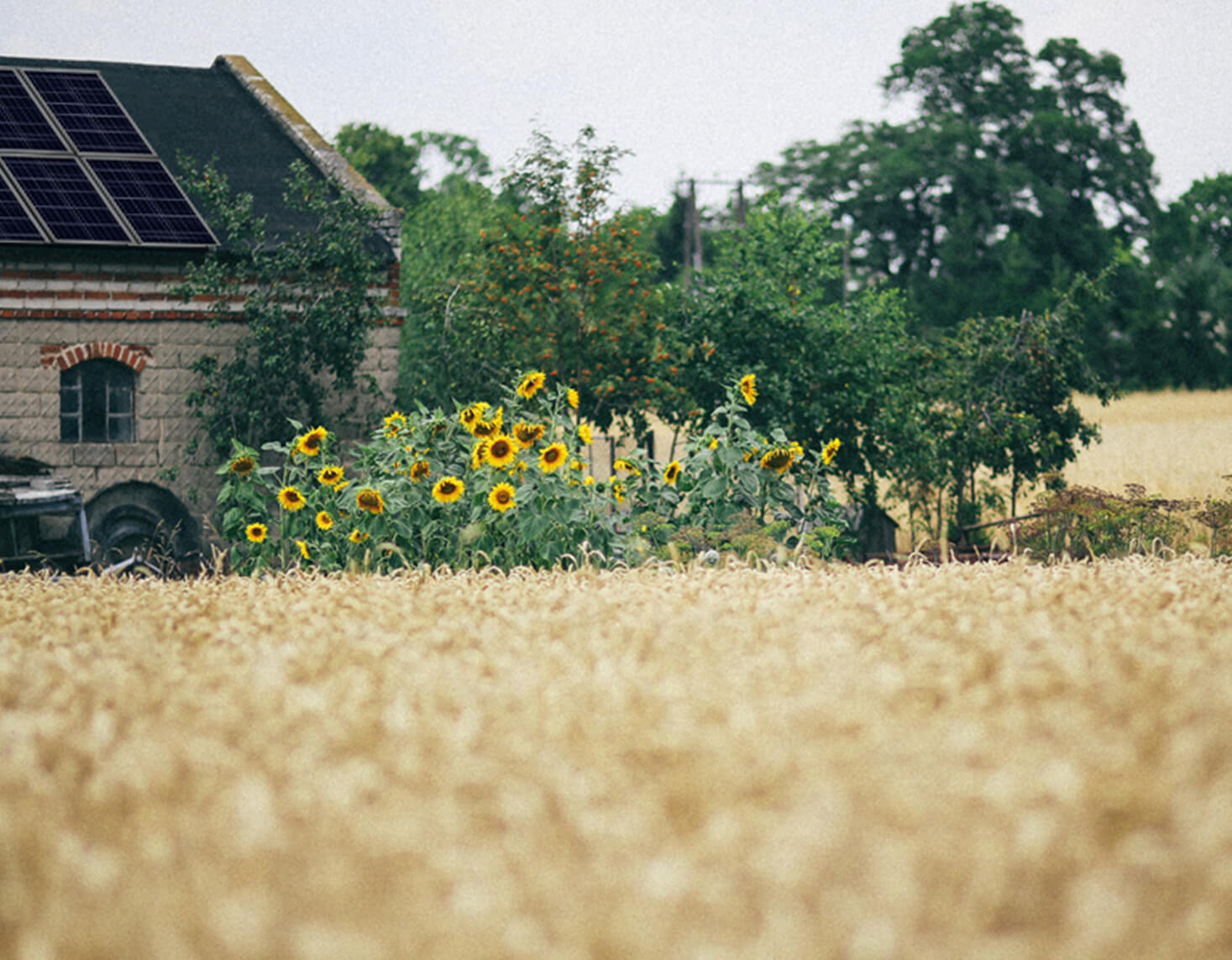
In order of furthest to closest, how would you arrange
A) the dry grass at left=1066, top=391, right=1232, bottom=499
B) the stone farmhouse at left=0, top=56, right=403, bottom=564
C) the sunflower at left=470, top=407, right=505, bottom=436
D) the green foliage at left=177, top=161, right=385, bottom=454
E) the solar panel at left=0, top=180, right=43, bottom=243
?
the dry grass at left=1066, top=391, right=1232, bottom=499
the green foliage at left=177, top=161, right=385, bottom=454
the stone farmhouse at left=0, top=56, right=403, bottom=564
the solar panel at left=0, top=180, right=43, bottom=243
the sunflower at left=470, top=407, right=505, bottom=436

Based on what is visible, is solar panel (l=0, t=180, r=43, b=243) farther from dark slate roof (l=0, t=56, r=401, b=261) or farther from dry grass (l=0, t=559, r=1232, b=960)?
dry grass (l=0, t=559, r=1232, b=960)

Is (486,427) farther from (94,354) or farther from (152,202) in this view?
(152,202)

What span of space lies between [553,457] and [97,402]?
780 cm

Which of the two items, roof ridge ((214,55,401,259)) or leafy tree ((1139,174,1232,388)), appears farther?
leafy tree ((1139,174,1232,388))

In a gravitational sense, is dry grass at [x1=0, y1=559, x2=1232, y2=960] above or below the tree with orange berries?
below

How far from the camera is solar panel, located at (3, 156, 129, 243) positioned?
11844mm

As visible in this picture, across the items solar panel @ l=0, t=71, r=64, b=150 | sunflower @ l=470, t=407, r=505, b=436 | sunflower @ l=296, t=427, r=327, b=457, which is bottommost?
sunflower @ l=296, t=427, r=327, b=457

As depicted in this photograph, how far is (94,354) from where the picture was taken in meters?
12.3

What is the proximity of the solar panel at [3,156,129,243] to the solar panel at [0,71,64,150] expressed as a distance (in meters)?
0.27

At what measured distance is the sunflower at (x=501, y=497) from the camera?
21.6ft

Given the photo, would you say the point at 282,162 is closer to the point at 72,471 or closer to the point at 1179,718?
the point at 72,471

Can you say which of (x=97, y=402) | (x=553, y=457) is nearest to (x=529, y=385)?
(x=553, y=457)

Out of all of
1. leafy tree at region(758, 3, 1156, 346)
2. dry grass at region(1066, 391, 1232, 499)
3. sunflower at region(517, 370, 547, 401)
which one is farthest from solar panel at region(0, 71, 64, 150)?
leafy tree at region(758, 3, 1156, 346)

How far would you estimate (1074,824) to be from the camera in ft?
5.32
